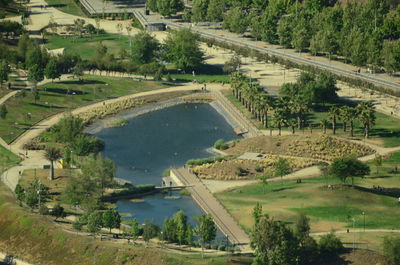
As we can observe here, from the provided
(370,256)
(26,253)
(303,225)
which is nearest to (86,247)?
(26,253)

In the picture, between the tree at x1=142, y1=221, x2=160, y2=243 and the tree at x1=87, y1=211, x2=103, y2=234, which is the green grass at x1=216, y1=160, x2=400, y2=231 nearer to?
the tree at x1=142, y1=221, x2=160, y2=243

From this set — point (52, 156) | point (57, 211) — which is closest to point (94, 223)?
point (57, 211)

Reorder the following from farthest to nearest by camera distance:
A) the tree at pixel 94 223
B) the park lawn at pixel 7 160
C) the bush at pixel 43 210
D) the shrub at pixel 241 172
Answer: the park lawn at pixel 7 160
the shrub at pixel 241 172
the bush at pixel 43 210
the tree at pixel 94 223

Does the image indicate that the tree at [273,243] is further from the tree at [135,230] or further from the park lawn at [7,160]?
the park lawn at [7,160]

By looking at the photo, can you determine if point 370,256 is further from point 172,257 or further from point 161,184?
point 161,184

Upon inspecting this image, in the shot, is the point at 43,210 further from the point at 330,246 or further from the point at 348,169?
the point at 348,169

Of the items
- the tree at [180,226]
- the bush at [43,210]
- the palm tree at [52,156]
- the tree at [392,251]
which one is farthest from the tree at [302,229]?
the palm tree at [52,156]
